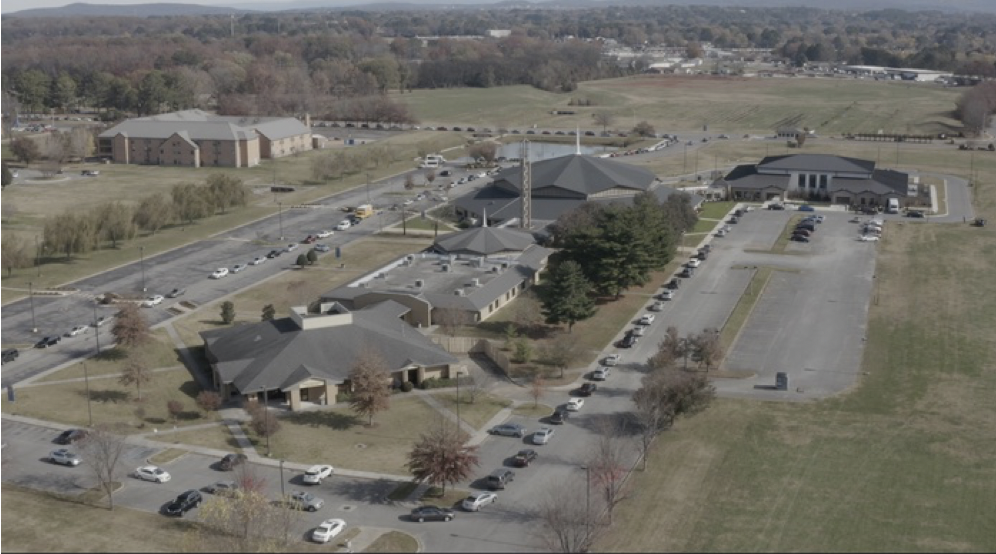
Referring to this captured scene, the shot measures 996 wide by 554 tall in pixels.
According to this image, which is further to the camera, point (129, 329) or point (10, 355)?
point (10, 355)

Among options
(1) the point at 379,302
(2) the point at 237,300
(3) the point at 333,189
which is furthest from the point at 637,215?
(3) the point at 333,189

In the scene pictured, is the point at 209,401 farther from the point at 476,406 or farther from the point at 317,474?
the point at 476,406

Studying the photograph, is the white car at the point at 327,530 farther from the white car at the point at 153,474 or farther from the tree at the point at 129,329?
the tree at the point at 129,329

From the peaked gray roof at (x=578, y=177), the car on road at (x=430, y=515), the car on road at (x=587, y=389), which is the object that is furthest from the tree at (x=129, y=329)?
the peaked gray roof at (x=578, y=177)

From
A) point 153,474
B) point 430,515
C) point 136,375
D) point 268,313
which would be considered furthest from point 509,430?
point 268,313

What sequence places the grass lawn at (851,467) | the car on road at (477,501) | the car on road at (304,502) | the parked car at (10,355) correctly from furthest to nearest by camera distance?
the parked car at (10,355)
the car on road at (477,501)
the car on road at (304,502)
the grass lawn at (851,467)

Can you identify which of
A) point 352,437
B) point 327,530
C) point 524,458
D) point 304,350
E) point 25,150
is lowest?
point 352,437

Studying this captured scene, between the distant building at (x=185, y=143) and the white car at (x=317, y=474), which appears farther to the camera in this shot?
the distant building at (x=185, y=143)
